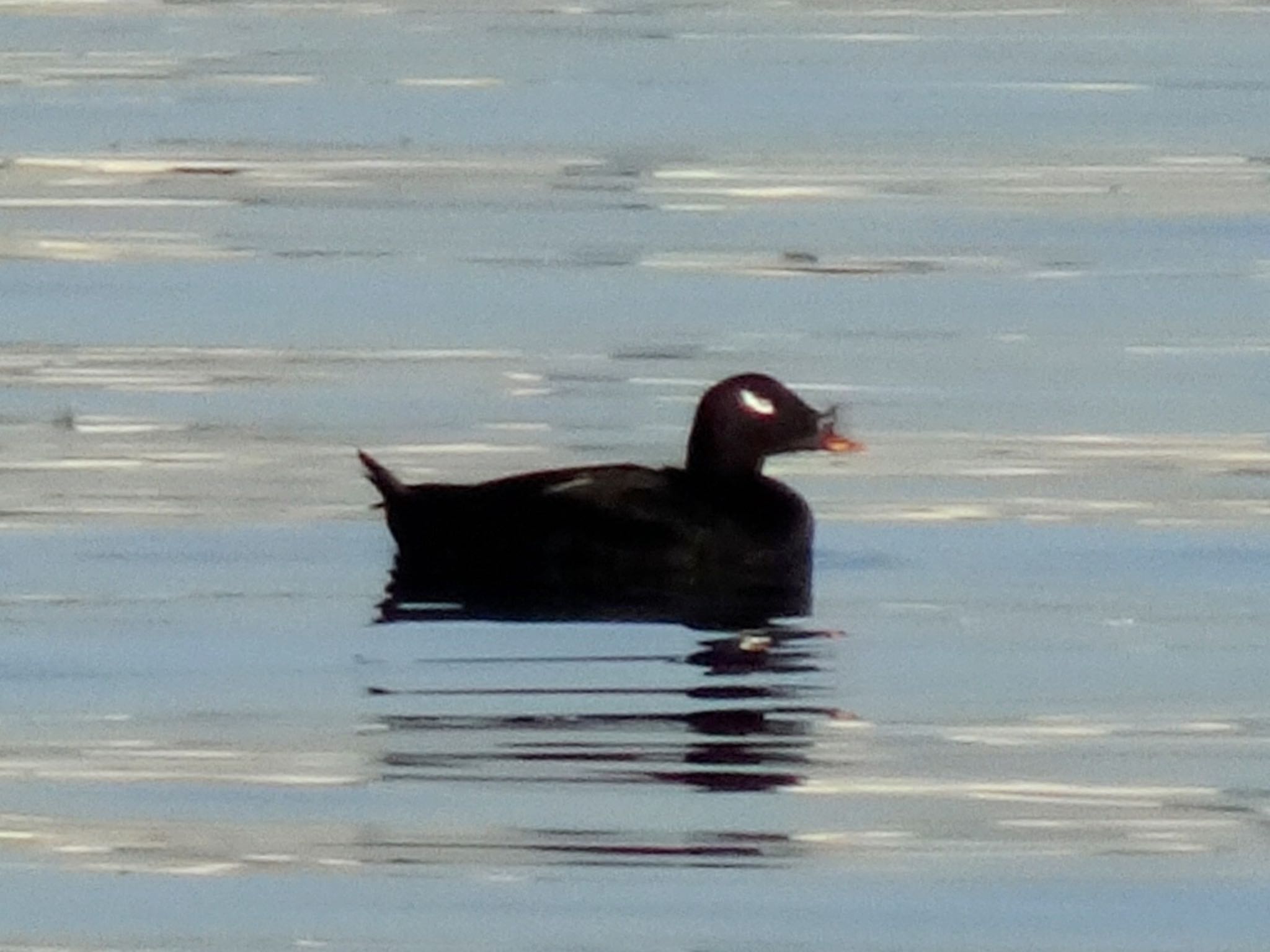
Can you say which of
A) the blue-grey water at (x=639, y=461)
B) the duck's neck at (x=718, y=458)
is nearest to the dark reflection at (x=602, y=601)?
the blue-grey water at (x=639, y=461)

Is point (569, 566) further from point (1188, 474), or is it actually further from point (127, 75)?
point (127, 75)

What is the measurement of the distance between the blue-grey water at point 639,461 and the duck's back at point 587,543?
169 millimetres

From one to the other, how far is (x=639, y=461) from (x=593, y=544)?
6.41ft

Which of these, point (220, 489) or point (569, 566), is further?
point (220, 489)

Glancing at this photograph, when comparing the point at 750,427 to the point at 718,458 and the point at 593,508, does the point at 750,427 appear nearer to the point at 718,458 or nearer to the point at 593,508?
the point at 718,458

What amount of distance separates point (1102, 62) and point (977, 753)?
15.0 m

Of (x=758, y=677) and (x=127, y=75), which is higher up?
(x=127, y=75)

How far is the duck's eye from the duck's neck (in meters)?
0.11

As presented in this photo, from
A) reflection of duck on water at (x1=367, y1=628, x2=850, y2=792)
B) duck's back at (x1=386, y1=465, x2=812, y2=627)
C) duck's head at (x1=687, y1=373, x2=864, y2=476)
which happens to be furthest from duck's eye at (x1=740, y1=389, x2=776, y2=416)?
reflection of duck on water at (x1=367, y1=628, x2=850, y2=792)

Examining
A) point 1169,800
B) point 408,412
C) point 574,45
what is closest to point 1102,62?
point 574,45

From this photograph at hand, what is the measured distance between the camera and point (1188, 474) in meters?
12.6

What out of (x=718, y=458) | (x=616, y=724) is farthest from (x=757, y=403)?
(x=616, y=724)

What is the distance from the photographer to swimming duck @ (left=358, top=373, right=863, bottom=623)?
11.2m

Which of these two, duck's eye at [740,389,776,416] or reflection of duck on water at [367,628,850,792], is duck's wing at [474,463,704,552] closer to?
duck's eye at [740,389,776,416]
